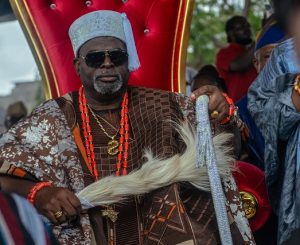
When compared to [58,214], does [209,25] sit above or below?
above

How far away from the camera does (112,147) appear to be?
459 cm

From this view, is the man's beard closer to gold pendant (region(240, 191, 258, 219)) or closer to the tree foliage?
gold pendant (region(240, 191, 258, 219))

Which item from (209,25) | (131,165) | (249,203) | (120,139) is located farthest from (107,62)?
(209,25)

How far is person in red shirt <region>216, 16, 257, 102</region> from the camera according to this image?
7254mm

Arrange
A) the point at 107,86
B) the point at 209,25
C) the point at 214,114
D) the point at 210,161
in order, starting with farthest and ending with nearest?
1. the point at 209,25
2. the point at 107,86
3. the point at 214,114
4. the point at 210,161

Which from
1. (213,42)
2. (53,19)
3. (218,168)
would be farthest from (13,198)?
(213,42)

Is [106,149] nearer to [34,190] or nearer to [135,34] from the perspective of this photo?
[34,190]

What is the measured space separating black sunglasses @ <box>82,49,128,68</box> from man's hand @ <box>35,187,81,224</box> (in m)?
0.77

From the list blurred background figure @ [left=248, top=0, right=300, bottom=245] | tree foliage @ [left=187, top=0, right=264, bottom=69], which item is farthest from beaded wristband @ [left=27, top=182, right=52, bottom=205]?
tree foliage @ [left=187, top=0, right=264, bottom=69]

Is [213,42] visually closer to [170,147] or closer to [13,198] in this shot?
[170,147]

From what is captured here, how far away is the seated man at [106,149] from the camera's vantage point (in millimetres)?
4227

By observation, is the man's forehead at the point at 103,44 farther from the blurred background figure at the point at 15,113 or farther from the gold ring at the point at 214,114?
the blurred background figure at the point at 15,113

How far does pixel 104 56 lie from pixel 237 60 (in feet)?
9.69

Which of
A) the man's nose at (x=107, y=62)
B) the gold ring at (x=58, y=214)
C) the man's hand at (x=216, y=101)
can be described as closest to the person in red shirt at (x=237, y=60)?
the man's nose at (x=107, y=62)
